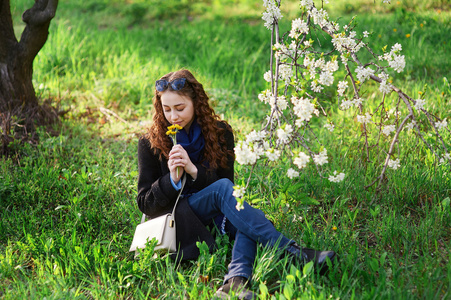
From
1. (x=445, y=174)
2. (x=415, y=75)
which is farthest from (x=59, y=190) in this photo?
(x=415, y=75)

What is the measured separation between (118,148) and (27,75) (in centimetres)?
106

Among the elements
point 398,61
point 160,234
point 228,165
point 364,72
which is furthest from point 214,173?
point 398,61

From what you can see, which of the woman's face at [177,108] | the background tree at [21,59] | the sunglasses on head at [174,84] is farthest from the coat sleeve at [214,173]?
the background tree at [21,59]

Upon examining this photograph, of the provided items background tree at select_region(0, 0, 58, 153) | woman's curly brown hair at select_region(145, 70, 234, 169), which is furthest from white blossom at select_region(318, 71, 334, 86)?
background tree at select_region(0, 0, 58, 153)

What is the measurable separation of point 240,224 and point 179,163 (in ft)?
1.56

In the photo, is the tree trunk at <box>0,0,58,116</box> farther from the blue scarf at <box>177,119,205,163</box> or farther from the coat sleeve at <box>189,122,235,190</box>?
the coat sleeve at <box>189,122,235,190</box>

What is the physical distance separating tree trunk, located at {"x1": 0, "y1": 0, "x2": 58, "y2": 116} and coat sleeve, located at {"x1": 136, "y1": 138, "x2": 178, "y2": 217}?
5.88 ft

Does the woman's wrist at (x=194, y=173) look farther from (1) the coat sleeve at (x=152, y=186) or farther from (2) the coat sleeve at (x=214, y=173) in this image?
(1) the coat sleeve at (x=152, y=186)

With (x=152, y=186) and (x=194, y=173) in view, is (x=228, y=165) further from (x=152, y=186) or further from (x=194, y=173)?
(x=152, y=186)

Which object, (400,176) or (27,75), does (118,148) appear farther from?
(400,176)

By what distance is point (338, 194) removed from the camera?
9.71 ft

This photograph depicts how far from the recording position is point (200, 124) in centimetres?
262

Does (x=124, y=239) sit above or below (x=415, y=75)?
below

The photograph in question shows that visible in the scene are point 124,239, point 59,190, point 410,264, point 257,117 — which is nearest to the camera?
point 410,264
